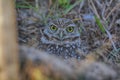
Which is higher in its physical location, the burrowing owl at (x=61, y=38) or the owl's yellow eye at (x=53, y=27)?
the owl's yellow eye at (x=53, y=27)

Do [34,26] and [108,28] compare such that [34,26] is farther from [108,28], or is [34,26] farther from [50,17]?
[108,28]

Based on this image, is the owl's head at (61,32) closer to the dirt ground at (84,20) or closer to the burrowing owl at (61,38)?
the burrowing owl at (61,38)

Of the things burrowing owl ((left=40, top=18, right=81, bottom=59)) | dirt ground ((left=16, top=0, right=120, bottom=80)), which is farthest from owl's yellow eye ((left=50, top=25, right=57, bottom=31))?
dirt ground ((left=16, top=0, right=120, bottom=80))

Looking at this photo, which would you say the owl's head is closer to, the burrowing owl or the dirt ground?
the burrowing owl

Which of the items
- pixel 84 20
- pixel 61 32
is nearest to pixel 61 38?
pixel 61 32

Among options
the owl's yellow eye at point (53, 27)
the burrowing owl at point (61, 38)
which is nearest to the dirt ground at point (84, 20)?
the burrowing owl at point (61, 38)

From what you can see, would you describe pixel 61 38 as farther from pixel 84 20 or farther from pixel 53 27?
pixel 84 20
